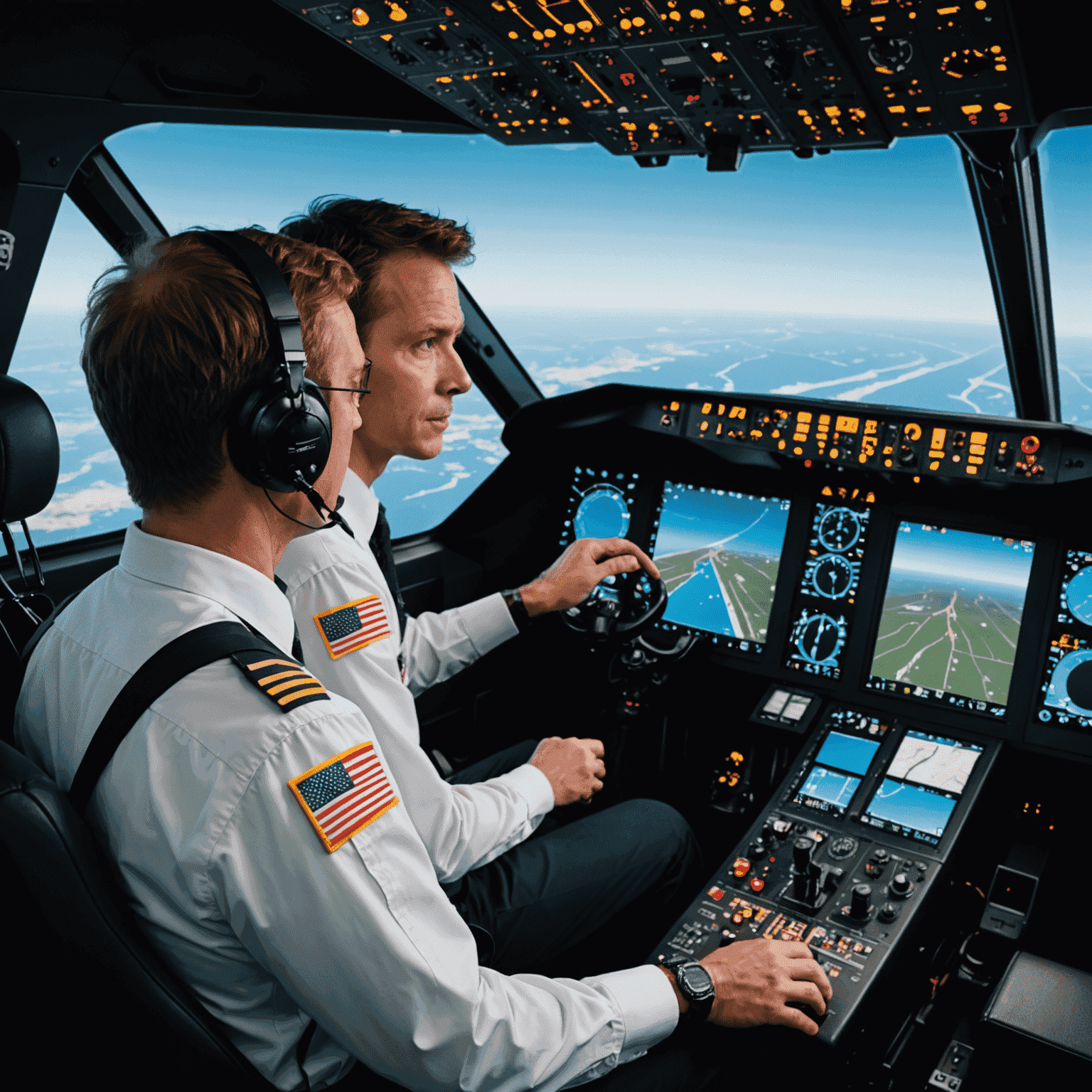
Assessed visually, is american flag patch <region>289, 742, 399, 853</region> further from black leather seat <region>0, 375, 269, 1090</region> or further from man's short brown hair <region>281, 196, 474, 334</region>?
man's short brown hair <region>281, 196, 474, 334</region>

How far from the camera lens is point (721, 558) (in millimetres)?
2408

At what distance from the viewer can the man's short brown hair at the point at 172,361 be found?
2.92 ft

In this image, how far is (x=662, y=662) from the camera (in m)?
2.27

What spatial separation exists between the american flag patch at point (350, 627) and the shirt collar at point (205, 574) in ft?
1.16

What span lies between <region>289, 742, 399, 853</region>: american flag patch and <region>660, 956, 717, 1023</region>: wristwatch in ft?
1.80

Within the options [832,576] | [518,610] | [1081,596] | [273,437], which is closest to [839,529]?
[832,576]

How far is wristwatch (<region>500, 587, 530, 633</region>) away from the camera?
6.72ft

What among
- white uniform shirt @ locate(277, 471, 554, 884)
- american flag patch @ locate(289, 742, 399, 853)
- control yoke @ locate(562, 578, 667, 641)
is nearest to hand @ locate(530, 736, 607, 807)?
white uniform shirt @ locate(277, 471, 554, 884)

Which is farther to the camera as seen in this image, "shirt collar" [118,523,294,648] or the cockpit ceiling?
the cockpit ceiling

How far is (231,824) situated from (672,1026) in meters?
0.66

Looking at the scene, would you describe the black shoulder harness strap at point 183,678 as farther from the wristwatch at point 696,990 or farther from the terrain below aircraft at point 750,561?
the wristwatch at point 696,990

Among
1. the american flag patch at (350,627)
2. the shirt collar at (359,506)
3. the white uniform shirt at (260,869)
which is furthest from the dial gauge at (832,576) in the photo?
the white uniform shirt at (260,869)

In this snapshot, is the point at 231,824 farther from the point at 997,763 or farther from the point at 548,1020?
the point at 997,763

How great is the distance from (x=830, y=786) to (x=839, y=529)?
0.67 meters
